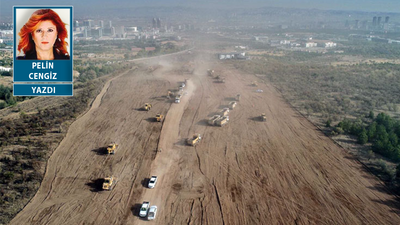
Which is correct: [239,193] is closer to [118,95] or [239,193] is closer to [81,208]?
[81,208]

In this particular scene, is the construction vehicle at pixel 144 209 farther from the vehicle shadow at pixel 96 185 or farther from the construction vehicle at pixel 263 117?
the construction vehicle at pixel 263 117

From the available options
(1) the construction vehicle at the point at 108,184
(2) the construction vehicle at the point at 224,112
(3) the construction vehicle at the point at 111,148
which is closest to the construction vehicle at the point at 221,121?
(2) the construction vehicle at the point at 224,112

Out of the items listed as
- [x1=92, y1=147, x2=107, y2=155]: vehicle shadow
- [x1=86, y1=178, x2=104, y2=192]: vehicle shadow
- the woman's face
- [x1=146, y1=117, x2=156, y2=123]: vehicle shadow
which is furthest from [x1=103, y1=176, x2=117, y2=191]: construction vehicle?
[x1=146, y1=117, x2=156, y2=123]: vehicle shadow

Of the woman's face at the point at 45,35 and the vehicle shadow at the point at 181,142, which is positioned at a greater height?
the woman's face at the point at 45,35

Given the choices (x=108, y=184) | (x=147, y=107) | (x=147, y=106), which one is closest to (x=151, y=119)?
(x=147, y=107)

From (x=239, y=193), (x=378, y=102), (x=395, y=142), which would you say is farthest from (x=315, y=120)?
(x=239, y=193)

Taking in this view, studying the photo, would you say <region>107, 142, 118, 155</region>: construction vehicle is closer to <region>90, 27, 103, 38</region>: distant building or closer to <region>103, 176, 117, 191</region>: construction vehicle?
<region>103, 176, 117, 191</region>: construction vehicle

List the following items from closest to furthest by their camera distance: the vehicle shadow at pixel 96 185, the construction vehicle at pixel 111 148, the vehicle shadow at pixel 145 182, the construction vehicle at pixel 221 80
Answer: the vehicle shadow at pixel 96 185 → the vehicle shadow at pixel 145 182 → the construction vehicle at pixel 111 148 → the construction vehicle at pixel 221 80
